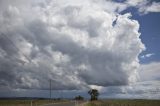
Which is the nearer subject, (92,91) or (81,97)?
(92,91)

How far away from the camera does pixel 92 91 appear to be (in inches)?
5822

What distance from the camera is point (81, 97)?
188 meters

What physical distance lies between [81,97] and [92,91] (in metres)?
41.2
